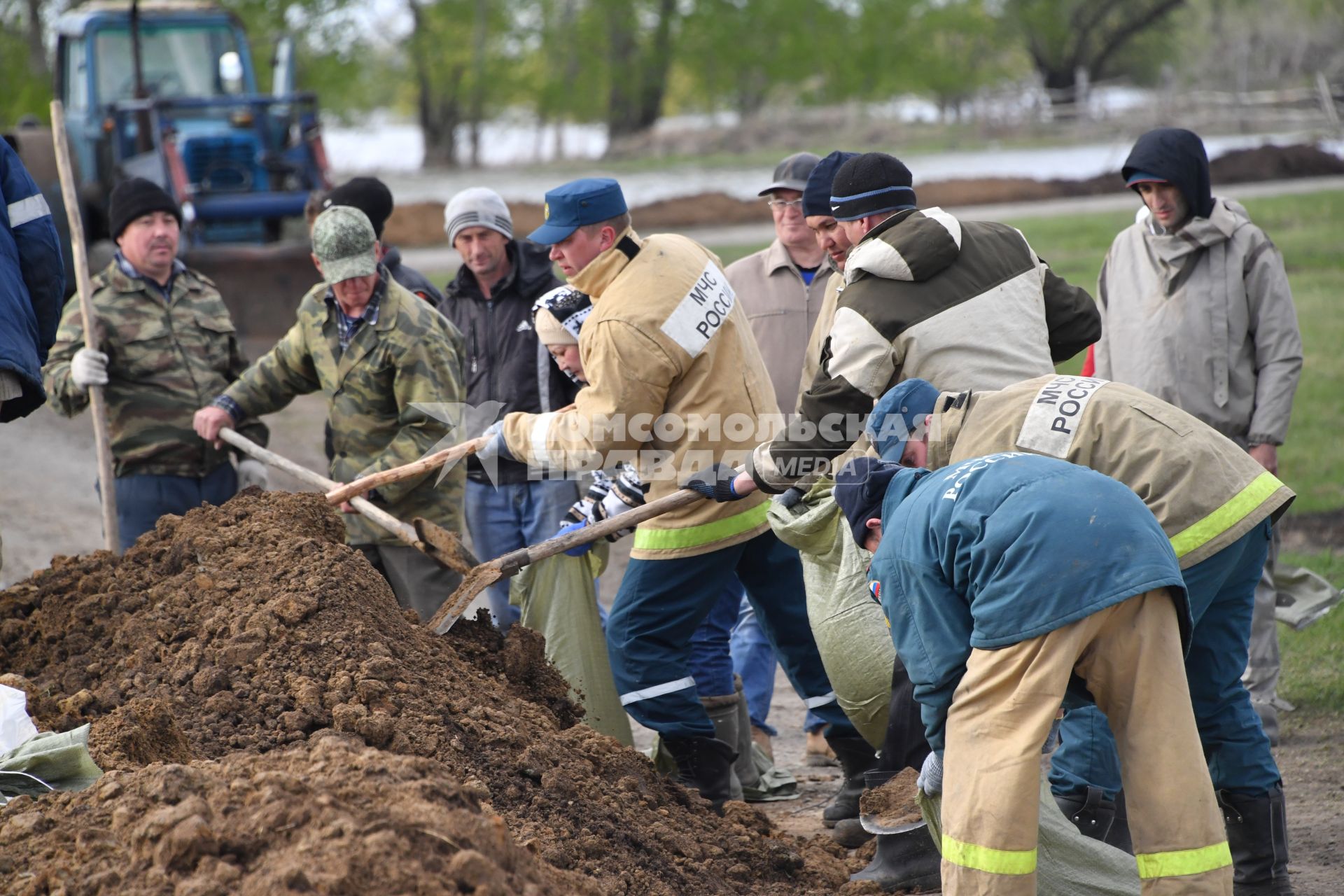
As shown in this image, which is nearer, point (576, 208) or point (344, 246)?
point (576, 208)

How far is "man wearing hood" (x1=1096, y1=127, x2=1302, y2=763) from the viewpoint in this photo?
4871mm

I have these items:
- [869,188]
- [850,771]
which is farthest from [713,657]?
[869,188]

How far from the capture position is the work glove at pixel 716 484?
4305 millimetres

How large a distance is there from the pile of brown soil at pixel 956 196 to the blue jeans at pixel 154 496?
13.8 meters

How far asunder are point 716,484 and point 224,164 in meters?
9.78

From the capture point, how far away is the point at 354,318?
5.13m

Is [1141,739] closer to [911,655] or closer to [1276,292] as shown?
[911,655]

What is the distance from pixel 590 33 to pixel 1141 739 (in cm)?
3926

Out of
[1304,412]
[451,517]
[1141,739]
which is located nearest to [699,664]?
[451,517]

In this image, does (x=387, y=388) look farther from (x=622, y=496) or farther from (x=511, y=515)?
(x=622, y=496)

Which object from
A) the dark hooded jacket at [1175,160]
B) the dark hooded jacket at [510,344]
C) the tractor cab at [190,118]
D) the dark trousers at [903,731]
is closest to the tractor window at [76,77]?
the tractor cab at [190,118]

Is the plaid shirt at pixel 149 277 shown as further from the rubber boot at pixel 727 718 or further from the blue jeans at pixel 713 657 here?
the rubber boot at pixel 727 718

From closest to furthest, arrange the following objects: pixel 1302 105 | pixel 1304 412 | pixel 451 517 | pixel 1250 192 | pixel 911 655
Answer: pixel 911 655, pixel 451 517, pixel 1304 412, pixel 1250 192, pixel 1302 105

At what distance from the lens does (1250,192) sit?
18.5 meters
